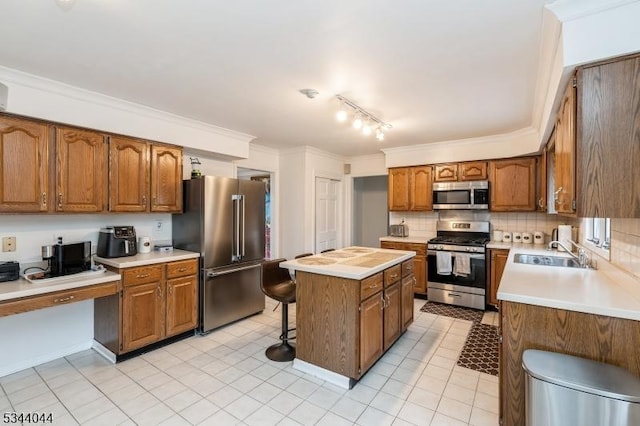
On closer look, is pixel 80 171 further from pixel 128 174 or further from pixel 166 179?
pixel 166 179

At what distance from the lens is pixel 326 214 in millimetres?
5625

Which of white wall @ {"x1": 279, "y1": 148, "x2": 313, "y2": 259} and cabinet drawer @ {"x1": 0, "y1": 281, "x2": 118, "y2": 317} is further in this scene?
white wall @ {"x1": 279, "y1": 148, "x2": 313, "y2": 259}

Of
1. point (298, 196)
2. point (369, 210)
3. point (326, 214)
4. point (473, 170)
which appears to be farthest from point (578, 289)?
point (369, 210)

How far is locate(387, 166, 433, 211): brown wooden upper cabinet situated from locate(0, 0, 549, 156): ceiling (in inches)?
64.7

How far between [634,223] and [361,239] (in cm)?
509

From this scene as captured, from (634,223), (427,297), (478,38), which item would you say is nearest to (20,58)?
(478,38)

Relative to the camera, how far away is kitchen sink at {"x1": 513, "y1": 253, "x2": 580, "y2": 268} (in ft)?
9.43

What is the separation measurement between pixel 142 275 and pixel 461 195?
13.9 ft

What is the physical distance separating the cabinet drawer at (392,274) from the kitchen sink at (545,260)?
108 centimetres

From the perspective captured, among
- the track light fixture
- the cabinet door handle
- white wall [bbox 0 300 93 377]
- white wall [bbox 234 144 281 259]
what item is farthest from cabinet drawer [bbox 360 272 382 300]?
white wall [bbox 234 144 281 259]

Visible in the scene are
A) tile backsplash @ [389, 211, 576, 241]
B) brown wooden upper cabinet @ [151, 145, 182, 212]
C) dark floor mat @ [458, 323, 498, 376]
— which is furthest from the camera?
tile backsplash @ [389, 211, 576, 241]

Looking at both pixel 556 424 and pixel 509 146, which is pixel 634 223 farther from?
pixel 509 146

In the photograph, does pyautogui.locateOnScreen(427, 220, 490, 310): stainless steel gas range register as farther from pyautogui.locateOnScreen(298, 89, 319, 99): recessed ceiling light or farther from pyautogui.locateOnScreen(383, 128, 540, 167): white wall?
pyautogui.locateOnScreen(298, 89, 319, 99): recessed ceiling light

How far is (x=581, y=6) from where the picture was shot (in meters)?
1.53
